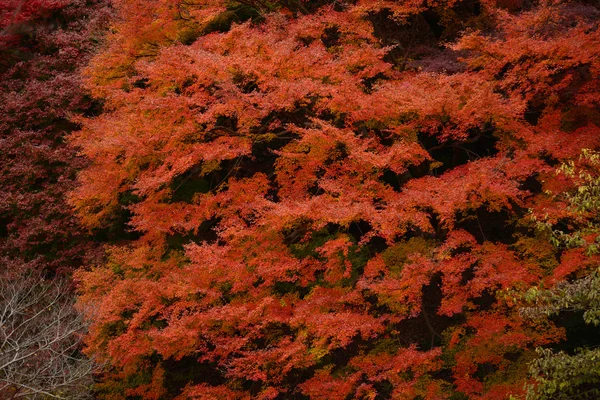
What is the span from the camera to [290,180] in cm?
1032

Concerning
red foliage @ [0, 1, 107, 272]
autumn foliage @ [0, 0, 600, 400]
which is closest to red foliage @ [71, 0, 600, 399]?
autumn foliage @ [0, 0, 600, 400]

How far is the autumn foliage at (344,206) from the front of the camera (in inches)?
333

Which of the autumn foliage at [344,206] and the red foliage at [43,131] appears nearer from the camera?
the autumn foliage at [344,206]

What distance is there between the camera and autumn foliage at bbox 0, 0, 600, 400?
8.46 m

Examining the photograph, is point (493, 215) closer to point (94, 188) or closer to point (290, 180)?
point (290, 180)

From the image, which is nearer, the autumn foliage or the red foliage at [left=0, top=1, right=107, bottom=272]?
the autumn foliage

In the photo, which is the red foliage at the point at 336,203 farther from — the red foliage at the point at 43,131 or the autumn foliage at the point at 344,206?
the red foliage at the point at 43,131

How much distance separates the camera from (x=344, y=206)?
8492 mm

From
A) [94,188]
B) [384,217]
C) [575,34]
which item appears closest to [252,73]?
[384,217]

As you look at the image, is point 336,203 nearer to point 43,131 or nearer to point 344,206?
point 344,206

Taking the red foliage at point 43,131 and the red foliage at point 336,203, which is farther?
the red foliage at point 43,131

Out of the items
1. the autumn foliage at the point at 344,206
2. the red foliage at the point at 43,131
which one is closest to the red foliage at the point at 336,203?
the autumn foliage at the point at 344,206

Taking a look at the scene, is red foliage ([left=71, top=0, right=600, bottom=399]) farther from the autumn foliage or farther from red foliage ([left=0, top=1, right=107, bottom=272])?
red foliage ([left=0, top=1, right=107, bottom=272])

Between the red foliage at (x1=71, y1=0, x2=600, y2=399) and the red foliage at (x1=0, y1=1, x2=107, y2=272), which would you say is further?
the red foliage at (x1=0, y1=1, x2=107, y2=272)
